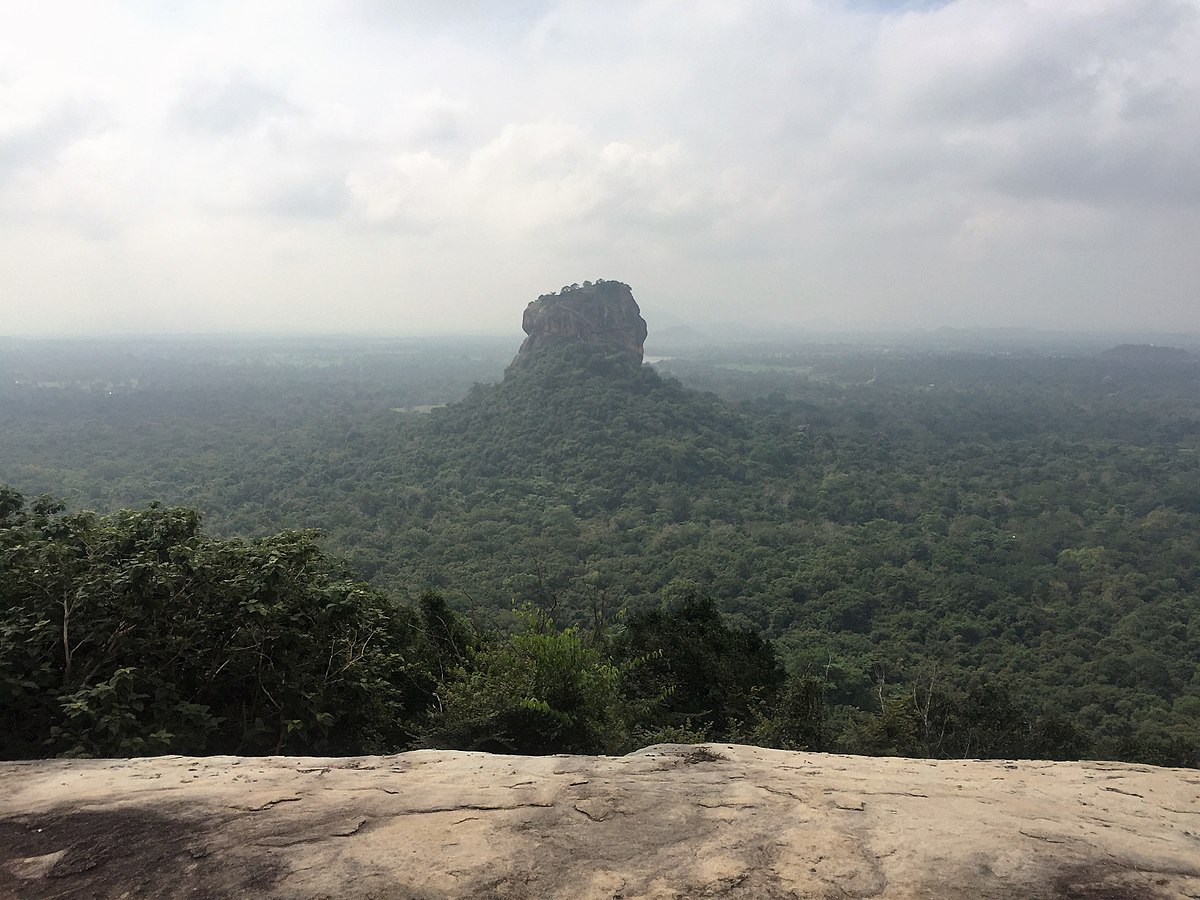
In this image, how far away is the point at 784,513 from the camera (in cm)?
4422

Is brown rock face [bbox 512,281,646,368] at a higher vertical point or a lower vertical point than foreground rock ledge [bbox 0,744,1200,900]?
higher

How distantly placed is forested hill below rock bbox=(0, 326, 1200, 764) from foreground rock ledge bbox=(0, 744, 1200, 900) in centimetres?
664

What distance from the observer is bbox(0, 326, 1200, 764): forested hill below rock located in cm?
2206

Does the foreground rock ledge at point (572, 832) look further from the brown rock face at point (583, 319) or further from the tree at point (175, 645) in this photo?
the brown rock face at point (583, 319)

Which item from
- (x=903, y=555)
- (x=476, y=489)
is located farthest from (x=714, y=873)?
(x=476, y=489)

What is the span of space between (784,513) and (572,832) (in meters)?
43.0

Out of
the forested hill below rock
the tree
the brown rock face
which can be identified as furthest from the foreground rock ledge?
the brown rock face

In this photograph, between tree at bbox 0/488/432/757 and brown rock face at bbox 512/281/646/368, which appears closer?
tree at bbox 0/488/432/757

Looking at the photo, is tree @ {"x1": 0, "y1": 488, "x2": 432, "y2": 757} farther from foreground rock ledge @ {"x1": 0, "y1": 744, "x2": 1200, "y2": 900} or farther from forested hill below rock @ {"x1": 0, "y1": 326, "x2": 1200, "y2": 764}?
forested hill below rock @ {"x1": 0, "y1": 326, "x2": 1200, "y2": 764}

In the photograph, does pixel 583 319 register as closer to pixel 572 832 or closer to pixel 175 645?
pixel 175 645

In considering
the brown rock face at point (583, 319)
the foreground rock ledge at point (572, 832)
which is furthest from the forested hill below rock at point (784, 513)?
the foreground rock ledge at point (572, 832)

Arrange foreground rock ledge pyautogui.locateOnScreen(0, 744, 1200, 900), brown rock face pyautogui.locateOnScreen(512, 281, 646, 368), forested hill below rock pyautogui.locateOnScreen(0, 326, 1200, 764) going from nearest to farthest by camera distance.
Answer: foreground rock ledge pyautogui.locateOnScreen(0, 744, 1200, 900) < forested hill below rock pyautogui.locateOnScreen(0, 326, 1200, 764) < brown rock face pyautogui.locateOnScreen(512, 281, 646, 368)

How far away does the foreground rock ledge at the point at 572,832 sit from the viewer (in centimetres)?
289

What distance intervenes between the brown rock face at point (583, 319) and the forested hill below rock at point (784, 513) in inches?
119
